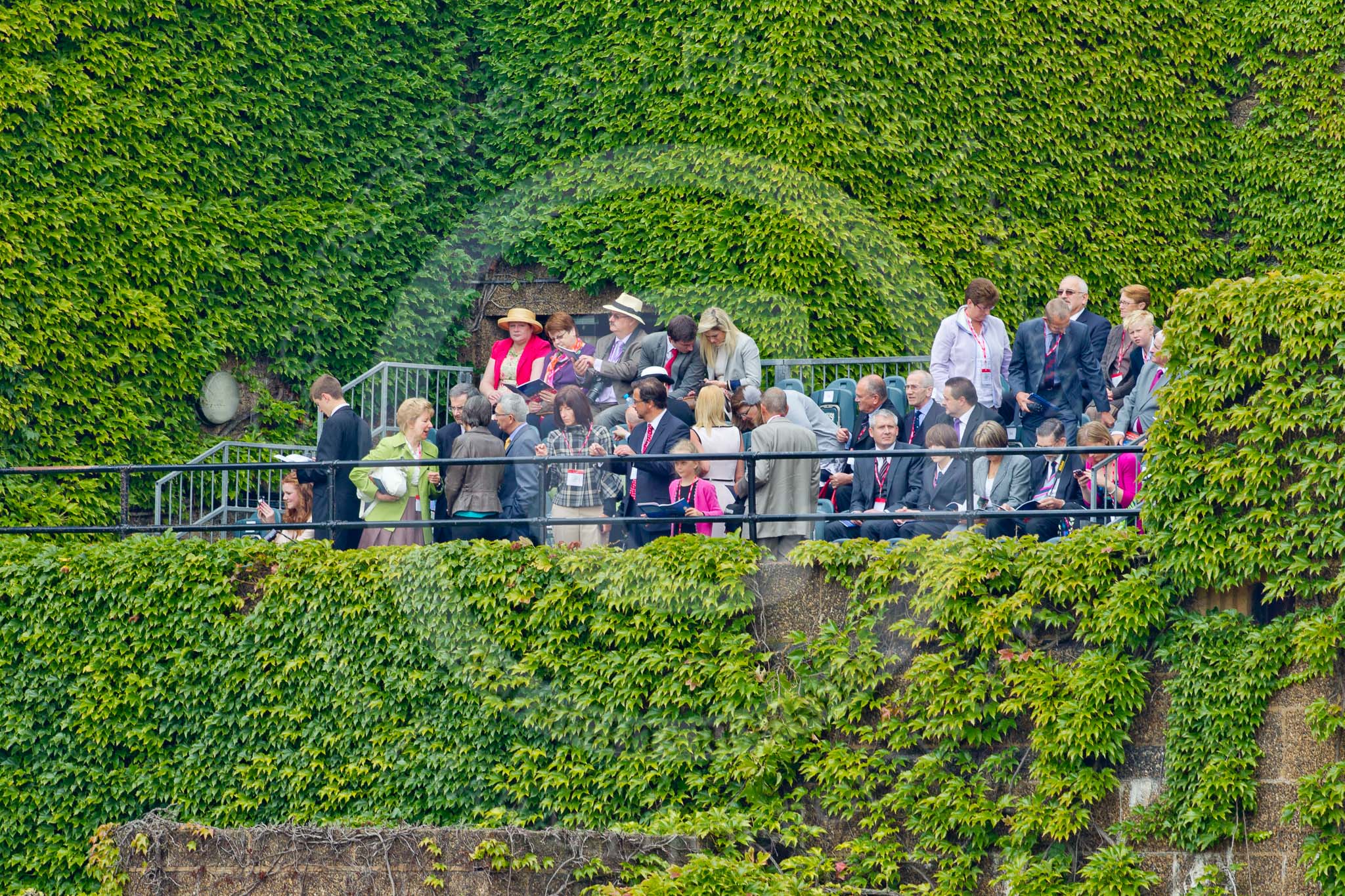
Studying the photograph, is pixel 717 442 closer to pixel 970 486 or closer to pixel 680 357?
pixel 970 486

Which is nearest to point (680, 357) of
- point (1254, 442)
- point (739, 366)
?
point (739, 366)

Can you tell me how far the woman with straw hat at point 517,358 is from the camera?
48.6 feet

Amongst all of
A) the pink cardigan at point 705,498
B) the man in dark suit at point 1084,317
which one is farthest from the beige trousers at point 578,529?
the man in dark suit at point 1084,317

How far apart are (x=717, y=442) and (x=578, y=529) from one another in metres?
1.26

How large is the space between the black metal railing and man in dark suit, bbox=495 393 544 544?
61 mm

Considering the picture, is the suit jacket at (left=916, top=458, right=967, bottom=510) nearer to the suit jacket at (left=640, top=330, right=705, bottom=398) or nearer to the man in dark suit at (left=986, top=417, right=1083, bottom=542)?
the man in dark suit at (left=986, top=417, right=1083, bottom=542)

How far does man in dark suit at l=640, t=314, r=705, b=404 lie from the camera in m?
13.6

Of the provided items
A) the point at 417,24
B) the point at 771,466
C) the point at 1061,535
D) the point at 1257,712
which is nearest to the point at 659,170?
the point at 417,24

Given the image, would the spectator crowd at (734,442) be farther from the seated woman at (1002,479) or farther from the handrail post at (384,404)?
the handrail post at (384,404)

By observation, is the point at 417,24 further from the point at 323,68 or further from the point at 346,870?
the point at 346,870

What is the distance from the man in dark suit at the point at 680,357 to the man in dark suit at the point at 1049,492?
3129 mm

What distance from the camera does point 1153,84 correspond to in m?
18.2

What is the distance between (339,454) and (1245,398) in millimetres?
6544

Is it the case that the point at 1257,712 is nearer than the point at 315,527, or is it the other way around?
the point at 1257,712
